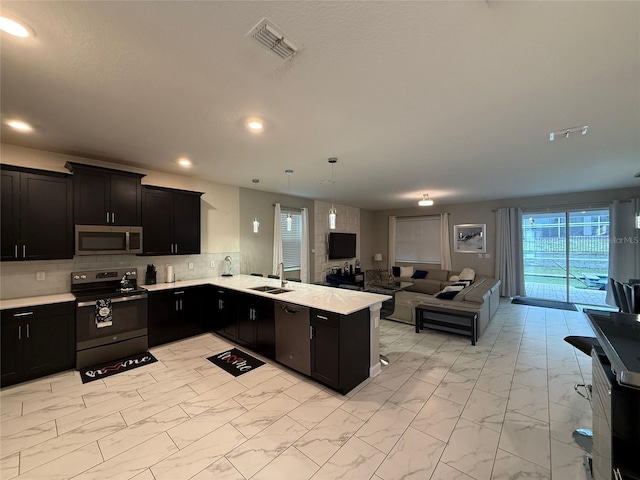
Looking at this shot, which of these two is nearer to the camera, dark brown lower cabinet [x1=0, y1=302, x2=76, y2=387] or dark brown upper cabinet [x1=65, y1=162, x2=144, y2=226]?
dark brown lower cabinet [x1=0, y1=302, x2=76, y2=387]

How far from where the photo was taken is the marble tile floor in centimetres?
181

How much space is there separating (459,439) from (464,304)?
8.38ft

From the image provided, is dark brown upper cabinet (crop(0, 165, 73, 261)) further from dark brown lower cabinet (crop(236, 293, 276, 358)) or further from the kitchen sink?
the kitchen sink

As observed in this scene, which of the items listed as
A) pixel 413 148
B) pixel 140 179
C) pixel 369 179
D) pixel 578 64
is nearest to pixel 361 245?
pixel 369 179

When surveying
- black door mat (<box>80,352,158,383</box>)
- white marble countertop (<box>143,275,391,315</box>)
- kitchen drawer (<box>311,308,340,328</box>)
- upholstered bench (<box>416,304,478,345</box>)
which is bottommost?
black door mat (<box>80,352,158,383</box>)

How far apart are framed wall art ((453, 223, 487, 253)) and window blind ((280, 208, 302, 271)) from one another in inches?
192

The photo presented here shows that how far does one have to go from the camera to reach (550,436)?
6.90 ft

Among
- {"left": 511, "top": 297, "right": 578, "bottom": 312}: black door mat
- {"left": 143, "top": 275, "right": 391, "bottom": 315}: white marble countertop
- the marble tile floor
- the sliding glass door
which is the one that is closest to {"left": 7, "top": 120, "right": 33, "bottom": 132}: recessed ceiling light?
{"left": 143, "top": 275, "right": 391, "bottom": 315}: white marble countertop

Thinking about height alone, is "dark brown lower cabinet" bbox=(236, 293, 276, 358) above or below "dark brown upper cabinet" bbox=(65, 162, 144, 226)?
below

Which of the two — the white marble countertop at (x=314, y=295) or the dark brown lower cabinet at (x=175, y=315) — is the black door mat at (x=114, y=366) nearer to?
the dark brown lower cabinet at (x=175, y=315)

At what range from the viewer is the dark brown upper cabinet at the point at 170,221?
12.9 ft

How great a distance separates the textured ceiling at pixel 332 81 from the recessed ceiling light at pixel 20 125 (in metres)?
0.11

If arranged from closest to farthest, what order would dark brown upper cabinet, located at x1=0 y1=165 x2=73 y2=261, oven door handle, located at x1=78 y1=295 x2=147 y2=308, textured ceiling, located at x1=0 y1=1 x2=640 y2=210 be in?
textured ceiling, located at x1=0 y1=1 x2=640 y2=210
dark brown upper cabinet, located at x1=0 y1=165 x2=73 y2=261
oven door handle, located at x1=78 y1=295 x2=147 y2=308

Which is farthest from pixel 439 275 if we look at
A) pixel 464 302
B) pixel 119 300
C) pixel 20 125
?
pixel 20 125
